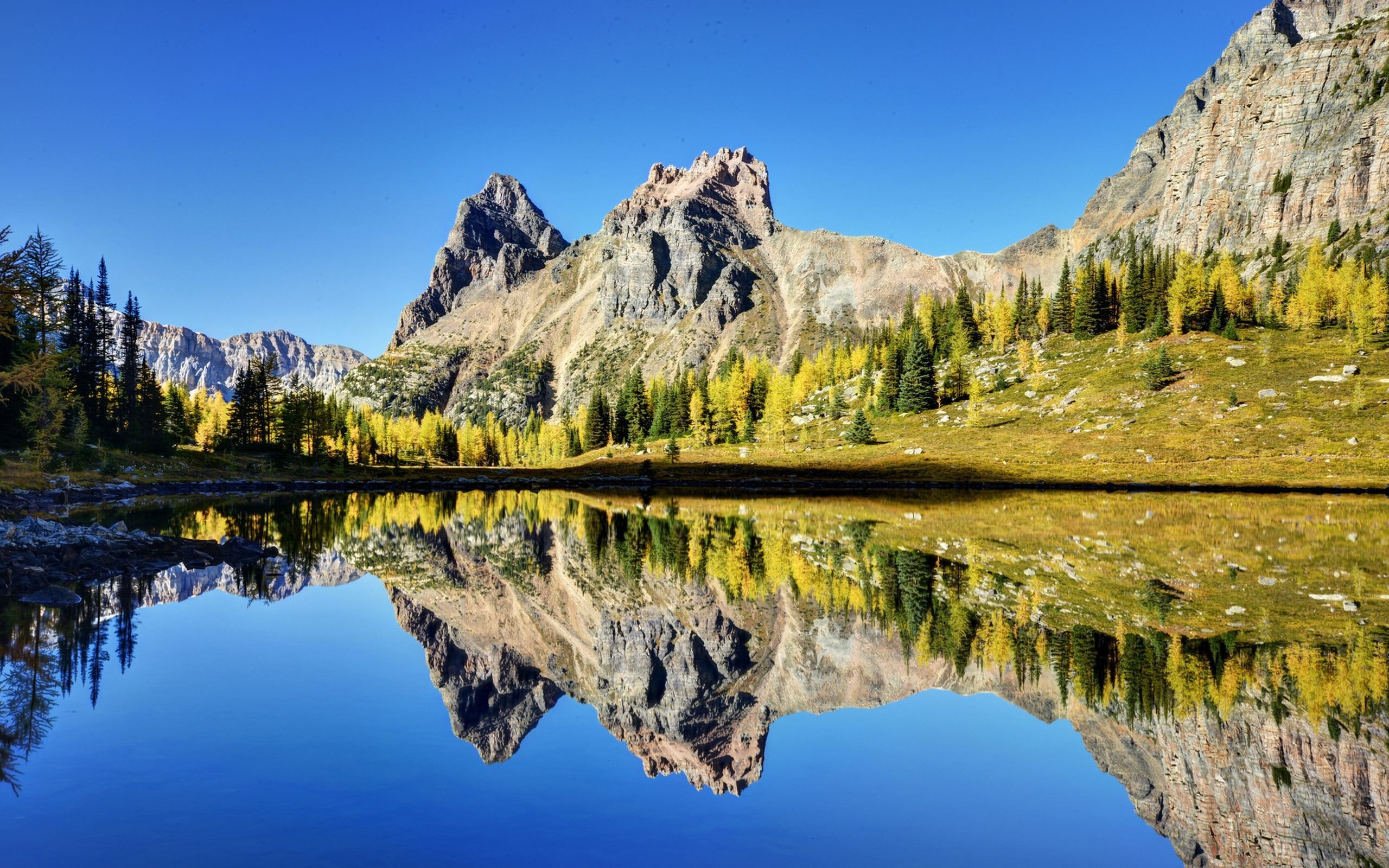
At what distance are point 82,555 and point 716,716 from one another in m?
27.8

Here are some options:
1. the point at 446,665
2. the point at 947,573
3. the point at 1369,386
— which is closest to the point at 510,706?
the point at 446,665

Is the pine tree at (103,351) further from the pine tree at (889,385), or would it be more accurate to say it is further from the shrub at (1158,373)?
the shrub at (1158,373)

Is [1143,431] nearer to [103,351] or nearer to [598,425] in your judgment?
[598,425]

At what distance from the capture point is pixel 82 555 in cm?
2991

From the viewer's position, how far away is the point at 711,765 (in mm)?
13562

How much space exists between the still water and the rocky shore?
5.47 feet

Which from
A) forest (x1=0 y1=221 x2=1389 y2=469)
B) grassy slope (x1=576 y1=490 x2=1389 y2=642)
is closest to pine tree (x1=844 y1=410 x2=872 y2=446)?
forest (x1=0 y1=221 x2=1389 y2=469)

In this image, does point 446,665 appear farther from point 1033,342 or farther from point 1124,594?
point 1033,342

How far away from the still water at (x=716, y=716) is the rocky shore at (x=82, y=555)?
65.6 inches

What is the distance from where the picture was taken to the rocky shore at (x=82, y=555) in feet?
82.6

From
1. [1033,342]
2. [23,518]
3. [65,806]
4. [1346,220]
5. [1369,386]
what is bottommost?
[65,806]

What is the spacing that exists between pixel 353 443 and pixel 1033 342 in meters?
132

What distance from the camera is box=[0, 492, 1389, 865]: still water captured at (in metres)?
10.2

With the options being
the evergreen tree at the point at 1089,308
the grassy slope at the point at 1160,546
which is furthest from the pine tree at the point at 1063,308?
the grassy slope at the point at 1160,546
